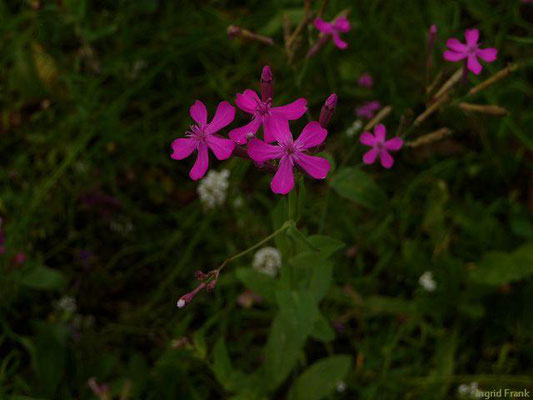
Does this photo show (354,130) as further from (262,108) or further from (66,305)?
(66,305)

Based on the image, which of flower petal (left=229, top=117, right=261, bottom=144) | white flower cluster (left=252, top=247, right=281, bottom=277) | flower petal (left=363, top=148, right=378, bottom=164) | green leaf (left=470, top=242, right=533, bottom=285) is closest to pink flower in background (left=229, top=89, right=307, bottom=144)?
flower petal (left=229, top=117, right=261, bottom=144)

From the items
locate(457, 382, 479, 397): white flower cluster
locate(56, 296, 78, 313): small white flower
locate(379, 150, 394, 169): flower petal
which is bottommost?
locate(457, 382, 479, 397): white flower cluster

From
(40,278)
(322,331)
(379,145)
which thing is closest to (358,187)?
(379,145)

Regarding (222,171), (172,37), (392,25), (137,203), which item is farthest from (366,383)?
(172,37)

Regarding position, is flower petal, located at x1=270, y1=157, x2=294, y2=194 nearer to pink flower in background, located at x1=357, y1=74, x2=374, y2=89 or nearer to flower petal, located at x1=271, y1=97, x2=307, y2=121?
flower petal, located at x1=271, y1=97, x2=307, y2=121

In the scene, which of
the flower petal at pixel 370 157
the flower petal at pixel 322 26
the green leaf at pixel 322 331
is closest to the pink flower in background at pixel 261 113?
the flower petal at pixel 370 157

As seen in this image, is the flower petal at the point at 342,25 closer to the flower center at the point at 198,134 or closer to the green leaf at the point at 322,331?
the flower center at the point at 198,134
